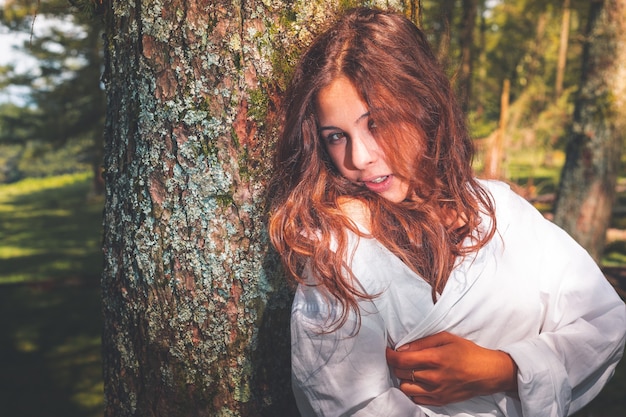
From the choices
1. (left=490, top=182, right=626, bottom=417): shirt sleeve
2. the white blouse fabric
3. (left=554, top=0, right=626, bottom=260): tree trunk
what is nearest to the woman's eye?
the white blouse fabric

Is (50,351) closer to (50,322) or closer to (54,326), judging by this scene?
(54,326)

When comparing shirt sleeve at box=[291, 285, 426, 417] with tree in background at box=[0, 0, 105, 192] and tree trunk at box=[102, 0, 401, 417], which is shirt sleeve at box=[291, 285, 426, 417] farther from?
tree in background at box=[0, 0, 105, 192]

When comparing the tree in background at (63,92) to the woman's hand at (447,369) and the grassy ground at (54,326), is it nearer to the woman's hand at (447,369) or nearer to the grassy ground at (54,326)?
the grassy ground at (54,326)

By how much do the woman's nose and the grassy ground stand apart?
343 cm

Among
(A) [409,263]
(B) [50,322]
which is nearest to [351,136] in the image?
(A) [409,263]

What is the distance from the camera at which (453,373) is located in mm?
1467

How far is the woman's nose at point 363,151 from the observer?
1544 millimetres

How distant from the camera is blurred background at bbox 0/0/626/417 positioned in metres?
4.37

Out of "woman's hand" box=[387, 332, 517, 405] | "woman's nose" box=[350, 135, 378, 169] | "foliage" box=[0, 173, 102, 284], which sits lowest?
"foliage" box=[0, 173, 102, 284]

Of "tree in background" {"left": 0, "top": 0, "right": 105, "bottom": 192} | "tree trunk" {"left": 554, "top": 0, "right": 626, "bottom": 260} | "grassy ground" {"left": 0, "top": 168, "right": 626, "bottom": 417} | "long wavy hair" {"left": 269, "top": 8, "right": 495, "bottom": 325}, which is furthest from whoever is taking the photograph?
"tree in background" {"left": 0, "top": 0, "right": 105, "bottom": 192}

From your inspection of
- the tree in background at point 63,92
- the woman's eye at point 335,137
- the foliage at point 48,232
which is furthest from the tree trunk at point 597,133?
the tree in background at point 63,92

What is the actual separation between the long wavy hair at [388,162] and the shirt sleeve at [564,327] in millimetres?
199

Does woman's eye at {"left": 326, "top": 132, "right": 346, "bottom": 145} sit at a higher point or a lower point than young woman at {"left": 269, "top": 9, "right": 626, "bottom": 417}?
higher

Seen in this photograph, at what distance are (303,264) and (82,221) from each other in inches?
589
